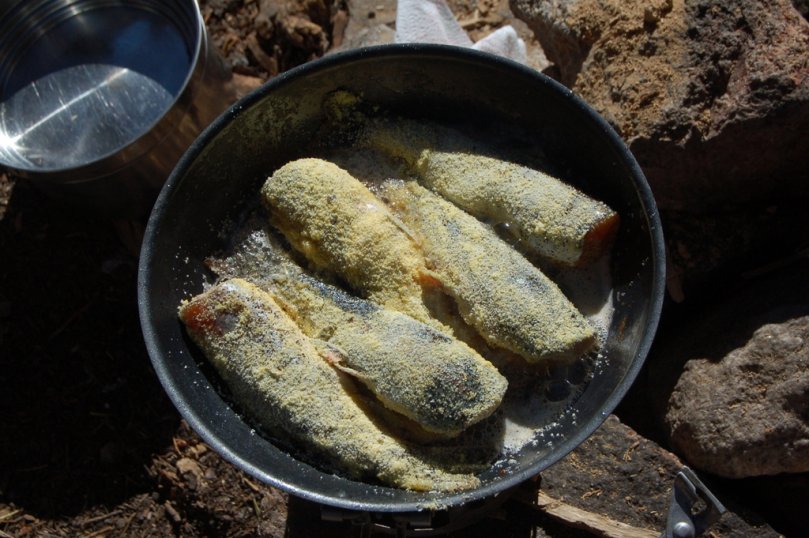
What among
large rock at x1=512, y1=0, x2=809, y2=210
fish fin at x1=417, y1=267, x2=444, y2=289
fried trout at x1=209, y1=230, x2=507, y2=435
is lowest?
fried trout at x1=209, y1=230, x2=507, y2=435

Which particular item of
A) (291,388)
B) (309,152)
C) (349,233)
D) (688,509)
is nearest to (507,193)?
(349,233)

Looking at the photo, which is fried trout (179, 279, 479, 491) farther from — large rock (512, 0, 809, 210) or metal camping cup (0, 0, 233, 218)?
large rock (512, 0, 809, 210)

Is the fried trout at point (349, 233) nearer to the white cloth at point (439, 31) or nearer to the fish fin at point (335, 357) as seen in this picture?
the fish fin at point (335, 357)

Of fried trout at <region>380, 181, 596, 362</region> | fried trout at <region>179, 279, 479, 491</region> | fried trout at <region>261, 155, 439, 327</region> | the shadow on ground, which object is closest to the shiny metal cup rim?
the shadow on ground

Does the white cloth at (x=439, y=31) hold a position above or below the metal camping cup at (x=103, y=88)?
above

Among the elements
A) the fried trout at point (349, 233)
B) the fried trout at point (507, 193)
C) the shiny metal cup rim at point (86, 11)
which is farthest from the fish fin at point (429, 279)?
the shiny metal cup rim at point (86, 11)
